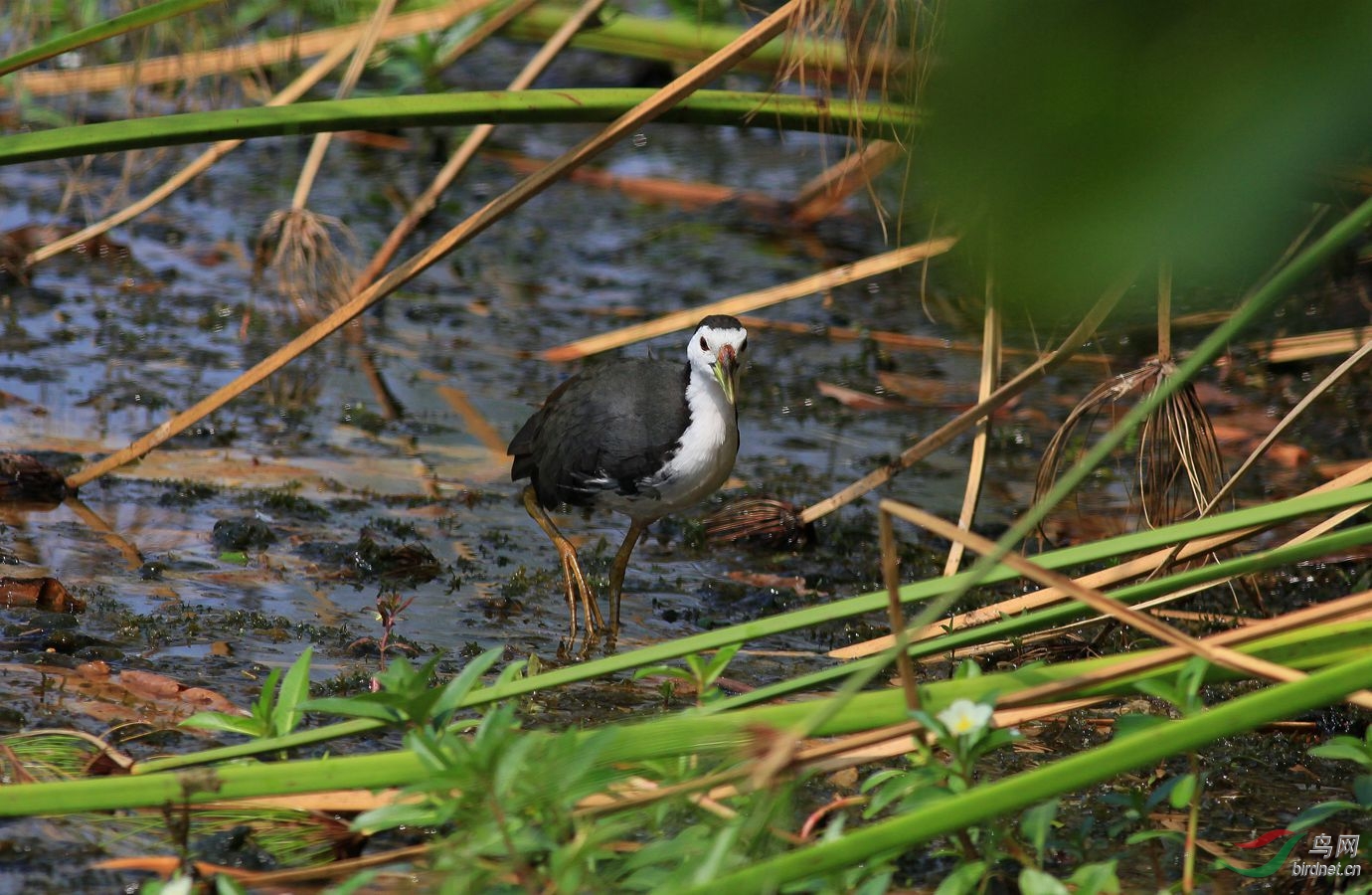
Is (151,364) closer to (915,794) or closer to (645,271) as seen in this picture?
(645,271)

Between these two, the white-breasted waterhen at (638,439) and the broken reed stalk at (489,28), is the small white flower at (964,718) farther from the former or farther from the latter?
the broken reed stalk at (489,28)

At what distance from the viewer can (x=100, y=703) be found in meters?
2.65

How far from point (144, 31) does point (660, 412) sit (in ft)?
7.42

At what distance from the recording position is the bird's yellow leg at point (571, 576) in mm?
3393

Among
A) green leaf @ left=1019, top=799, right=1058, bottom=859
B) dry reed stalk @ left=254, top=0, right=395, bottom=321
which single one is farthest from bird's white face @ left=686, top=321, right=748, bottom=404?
green leaf @ left=1019, top=799, right=1058, bottom=859

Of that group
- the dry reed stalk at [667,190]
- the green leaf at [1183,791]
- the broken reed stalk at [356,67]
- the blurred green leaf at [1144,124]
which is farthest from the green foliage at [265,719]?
the dry reed stalk at [667,190]

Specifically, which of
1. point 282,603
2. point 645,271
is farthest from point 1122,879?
point 645,271

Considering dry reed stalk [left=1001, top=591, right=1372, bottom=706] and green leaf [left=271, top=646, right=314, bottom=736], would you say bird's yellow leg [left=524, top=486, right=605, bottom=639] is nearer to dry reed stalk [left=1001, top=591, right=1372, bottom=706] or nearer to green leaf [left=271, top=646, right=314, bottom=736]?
green leaf [left=271, top=646, right=314, bottom=736]

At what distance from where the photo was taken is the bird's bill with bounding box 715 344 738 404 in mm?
3428

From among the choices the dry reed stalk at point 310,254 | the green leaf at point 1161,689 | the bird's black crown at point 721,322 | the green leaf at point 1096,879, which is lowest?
the green leaf at point 1096,879

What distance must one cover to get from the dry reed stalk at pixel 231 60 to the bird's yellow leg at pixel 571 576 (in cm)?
182

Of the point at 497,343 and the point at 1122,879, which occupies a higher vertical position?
the point at 497,343

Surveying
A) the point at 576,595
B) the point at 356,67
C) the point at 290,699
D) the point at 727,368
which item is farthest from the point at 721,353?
the point at 290,699

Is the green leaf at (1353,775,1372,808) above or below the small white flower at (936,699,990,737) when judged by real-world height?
below
